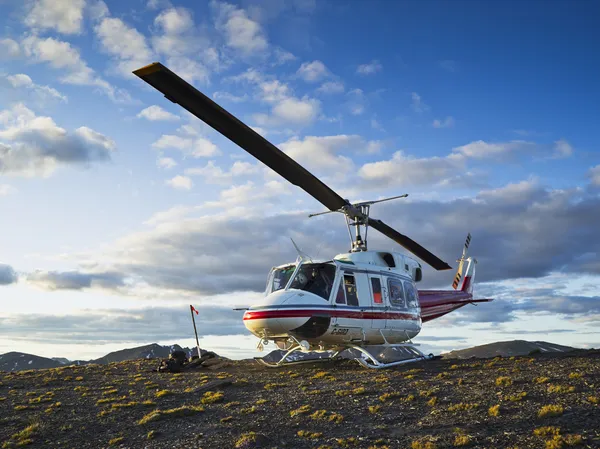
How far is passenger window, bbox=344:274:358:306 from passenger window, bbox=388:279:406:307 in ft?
8.57

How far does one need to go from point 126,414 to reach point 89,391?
588cm

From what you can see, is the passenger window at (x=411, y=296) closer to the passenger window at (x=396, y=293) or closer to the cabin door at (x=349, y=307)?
the passenger window at (x=396, y=293)

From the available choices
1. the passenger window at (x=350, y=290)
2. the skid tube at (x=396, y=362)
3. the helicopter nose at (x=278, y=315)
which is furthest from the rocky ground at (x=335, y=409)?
the passenger window at (x=350, y=290)

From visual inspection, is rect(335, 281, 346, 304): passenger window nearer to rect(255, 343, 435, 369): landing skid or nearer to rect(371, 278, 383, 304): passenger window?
rect(371, 278, 383, 304): passenger window

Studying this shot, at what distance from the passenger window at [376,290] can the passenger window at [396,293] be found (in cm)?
88

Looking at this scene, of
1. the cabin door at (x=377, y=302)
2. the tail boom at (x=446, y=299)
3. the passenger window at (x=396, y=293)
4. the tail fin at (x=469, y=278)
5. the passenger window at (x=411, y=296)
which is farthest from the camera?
the tail fin at (x=469, y=278)

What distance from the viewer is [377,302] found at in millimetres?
22547

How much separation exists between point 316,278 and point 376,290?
3.42 meters

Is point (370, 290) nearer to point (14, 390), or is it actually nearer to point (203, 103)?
point (203, 103)

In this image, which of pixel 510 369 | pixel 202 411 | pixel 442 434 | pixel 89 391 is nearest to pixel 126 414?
pixel 202 411

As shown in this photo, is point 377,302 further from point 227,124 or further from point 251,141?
point 227,124

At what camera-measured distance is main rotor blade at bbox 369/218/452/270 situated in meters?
23.8

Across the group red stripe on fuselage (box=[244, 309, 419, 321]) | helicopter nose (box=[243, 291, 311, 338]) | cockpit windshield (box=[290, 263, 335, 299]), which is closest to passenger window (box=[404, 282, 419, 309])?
red stripe on fuselage (box=[244, 309, 419, 321])

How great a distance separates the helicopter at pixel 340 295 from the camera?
17.9 meters
